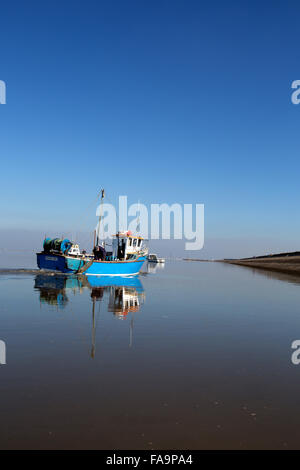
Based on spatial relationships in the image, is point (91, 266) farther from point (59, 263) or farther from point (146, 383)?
point (146, 383)

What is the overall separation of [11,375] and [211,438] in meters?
5.51

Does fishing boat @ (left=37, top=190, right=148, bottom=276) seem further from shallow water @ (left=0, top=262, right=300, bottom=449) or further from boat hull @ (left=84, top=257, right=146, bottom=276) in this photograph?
shallow water @ (left=0, top=262, right=300, bottom=449)

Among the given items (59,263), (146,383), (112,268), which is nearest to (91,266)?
(112,268)

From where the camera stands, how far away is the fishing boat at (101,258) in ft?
150

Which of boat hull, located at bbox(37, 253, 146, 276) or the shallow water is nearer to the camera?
the shallow water

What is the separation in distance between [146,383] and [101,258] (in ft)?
135

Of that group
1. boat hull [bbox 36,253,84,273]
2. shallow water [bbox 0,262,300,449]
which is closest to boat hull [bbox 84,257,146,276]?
boat hull [bbox 36,253,84,273]

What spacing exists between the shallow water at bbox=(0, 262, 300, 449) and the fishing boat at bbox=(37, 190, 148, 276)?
2810cm

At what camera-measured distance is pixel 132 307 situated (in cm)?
2089

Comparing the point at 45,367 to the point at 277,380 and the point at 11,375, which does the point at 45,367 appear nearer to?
the point at 11,375

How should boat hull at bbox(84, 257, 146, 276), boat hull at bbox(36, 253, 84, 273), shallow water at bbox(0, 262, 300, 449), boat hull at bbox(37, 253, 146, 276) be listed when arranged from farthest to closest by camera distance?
1. boat hull at bbox(36, 253, 84, 273)
2. boat hull at bbox(37, 253, 146, 276)
3. boat hull at bbox(84, 257, 146, 276)
4. shallow water at bbox(0, 262, 300, 449)

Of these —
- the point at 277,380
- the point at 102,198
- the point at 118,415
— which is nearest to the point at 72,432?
the point at 118,415

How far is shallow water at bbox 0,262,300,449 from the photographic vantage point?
5984 millimetres

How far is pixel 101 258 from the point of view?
1927 inches
